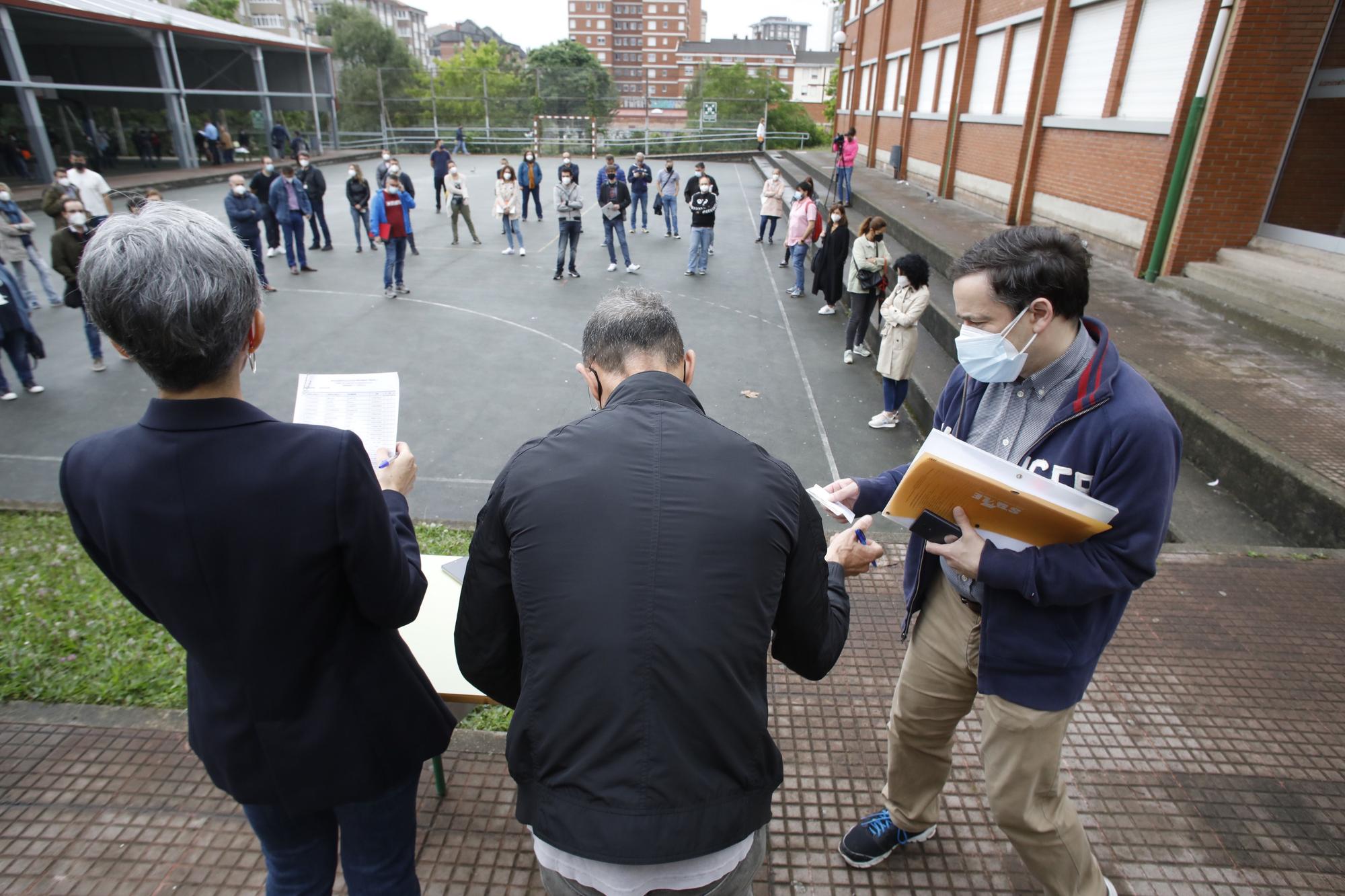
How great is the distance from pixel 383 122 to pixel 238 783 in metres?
43.7

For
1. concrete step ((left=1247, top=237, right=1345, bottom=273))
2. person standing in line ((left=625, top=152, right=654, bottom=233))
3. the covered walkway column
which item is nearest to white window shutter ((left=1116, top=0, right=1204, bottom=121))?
concrete step ((left=1247, top=237, right=1345, bottom=273))

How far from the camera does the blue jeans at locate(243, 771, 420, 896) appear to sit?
187 cm

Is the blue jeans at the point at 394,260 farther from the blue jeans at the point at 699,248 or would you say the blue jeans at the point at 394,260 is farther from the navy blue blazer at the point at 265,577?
the navy blue blazer at the point at 265,577

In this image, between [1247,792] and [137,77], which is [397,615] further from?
[137,77]

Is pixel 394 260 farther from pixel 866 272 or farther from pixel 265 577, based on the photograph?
pixel 265 577

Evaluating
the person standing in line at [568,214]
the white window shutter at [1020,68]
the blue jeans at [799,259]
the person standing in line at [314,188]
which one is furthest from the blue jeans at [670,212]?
the white window shutter at [1020,68]

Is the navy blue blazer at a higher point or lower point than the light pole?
lower

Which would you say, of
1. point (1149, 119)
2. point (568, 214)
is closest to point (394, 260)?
point (568, 214)

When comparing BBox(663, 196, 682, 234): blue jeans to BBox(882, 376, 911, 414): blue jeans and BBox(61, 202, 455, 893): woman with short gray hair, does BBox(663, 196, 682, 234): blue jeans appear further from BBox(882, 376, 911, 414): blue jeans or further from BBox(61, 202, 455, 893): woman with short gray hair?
BBox(61, 202, 455, 893): woman with short gray hair

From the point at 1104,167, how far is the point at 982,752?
455 inches

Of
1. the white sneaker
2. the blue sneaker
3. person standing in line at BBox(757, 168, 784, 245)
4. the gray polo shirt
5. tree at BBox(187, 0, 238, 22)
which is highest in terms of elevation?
Answer: tree at BBox(187, 0, 238, 22)

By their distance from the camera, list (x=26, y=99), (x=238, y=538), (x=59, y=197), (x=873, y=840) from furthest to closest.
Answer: (x=26, y=99), (x=59, y=197), (x=873, y=840), (x=238, y=538)

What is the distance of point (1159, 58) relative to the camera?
397 inches

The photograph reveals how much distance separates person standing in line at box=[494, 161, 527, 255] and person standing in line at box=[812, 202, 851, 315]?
6193 millimetres
